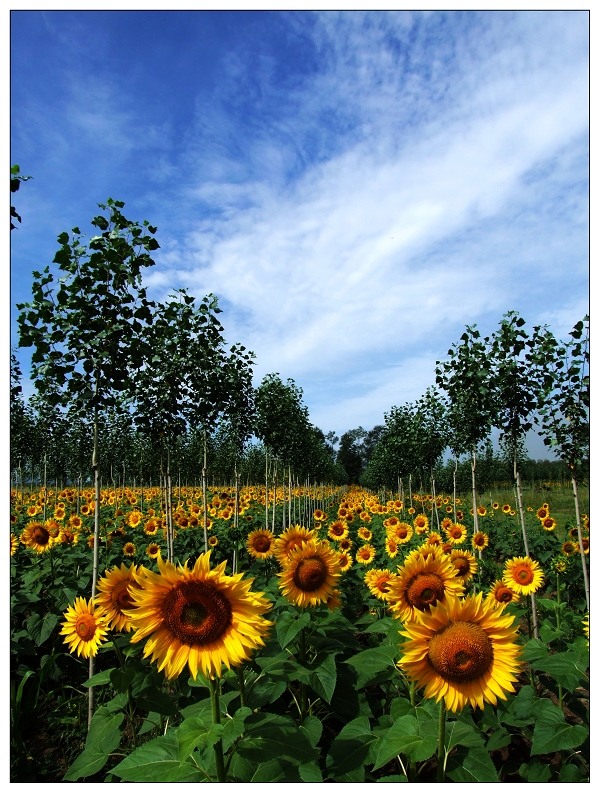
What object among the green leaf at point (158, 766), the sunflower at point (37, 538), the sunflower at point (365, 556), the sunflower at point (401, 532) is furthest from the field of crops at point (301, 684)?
the sunflower at point (401, 532)

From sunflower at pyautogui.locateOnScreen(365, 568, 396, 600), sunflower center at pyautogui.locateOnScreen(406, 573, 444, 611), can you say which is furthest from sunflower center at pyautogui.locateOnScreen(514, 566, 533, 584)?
sunflower center at pyautogui.locateOnScreen(406, 573, 444, 611)

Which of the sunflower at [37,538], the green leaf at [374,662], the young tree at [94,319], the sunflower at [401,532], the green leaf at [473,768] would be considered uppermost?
the young tree at [94,319]

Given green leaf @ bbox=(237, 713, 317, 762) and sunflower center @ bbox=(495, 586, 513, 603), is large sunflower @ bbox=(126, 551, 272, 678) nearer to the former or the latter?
green leaf @ bbox=(237, 713, 317, 762)

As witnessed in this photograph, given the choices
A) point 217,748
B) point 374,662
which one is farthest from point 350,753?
point 217,748

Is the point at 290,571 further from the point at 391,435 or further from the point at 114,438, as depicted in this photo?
the point at 114,438

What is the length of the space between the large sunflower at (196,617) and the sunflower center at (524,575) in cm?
489

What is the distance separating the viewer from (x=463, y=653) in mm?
2109

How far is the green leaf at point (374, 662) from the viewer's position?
2867 millimetres

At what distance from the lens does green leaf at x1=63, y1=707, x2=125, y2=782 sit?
2.68 metres

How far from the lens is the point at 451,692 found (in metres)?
2.15

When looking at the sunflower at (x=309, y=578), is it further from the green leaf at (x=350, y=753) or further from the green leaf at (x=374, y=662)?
the green leaf at (x=350, y=753)

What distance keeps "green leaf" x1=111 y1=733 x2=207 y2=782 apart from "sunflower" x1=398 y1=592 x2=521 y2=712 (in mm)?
989

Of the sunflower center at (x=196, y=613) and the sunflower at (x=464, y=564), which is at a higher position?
the sunflower center at (x=196, y=613)

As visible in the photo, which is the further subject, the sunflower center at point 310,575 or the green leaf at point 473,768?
the sunflower center at point 310,575
